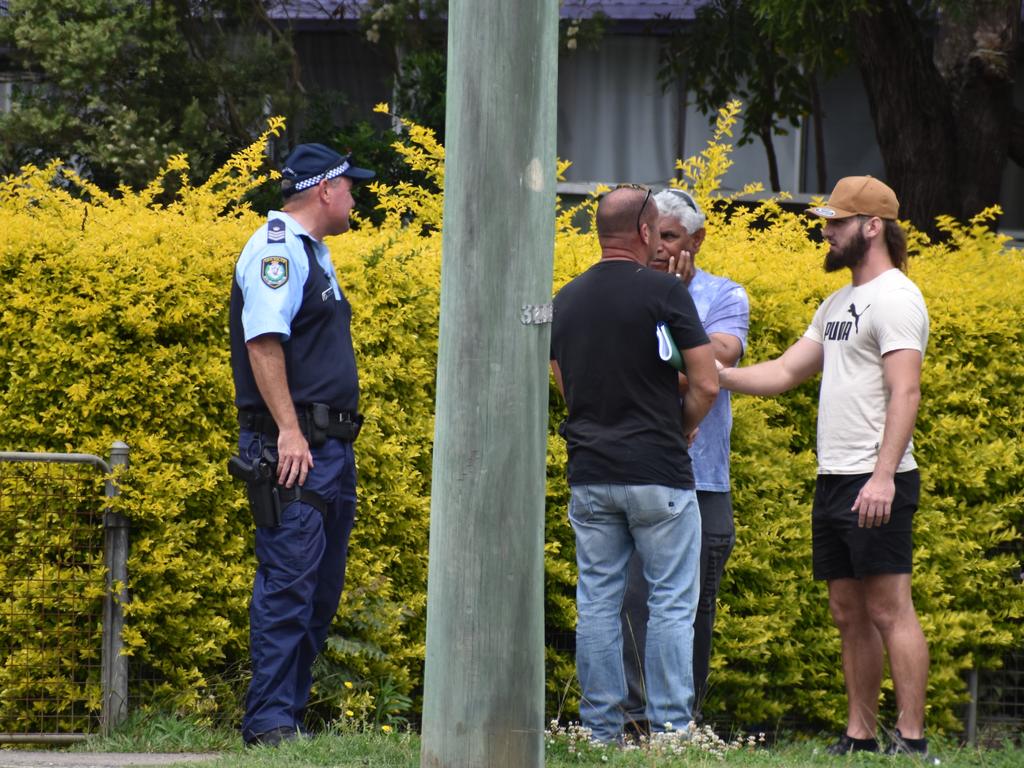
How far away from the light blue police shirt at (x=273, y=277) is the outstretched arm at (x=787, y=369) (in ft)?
5.78

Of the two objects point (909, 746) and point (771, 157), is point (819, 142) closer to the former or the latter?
point (771, 157)

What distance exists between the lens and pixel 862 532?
509 cm

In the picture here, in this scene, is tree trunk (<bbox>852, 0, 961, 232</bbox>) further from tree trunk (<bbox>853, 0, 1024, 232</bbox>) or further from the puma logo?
the puma logo

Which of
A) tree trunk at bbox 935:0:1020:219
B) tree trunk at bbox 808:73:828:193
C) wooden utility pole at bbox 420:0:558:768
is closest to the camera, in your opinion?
wooden utility pole at bbox 420:0:558:768

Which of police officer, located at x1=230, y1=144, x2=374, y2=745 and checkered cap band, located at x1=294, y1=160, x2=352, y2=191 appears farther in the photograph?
checkered cap band, located at x1=294, y1=160, x2=352, y2=191

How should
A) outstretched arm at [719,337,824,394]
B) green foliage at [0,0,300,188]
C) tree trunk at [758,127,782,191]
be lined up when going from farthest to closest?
tree trunk at [758,127,782,191], green foliage at [0,0,300,188], outstretched arm at [719,337,824,394]

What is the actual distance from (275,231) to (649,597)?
1.86 metres

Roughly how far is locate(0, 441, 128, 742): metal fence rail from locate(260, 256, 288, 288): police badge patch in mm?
1099

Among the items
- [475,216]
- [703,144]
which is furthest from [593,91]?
[475,216]

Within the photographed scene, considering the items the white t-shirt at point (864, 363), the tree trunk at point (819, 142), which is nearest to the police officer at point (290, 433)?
the white t-shirt at point (864, 363)

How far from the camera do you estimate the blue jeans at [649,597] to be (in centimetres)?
474

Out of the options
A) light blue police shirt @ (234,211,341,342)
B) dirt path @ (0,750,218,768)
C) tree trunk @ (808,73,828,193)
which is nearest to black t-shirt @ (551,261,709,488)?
light blue police shirt @ (234,211,341,342)

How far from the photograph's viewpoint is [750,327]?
20.1 ft

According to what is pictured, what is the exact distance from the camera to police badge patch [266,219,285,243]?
5000 millimetres
